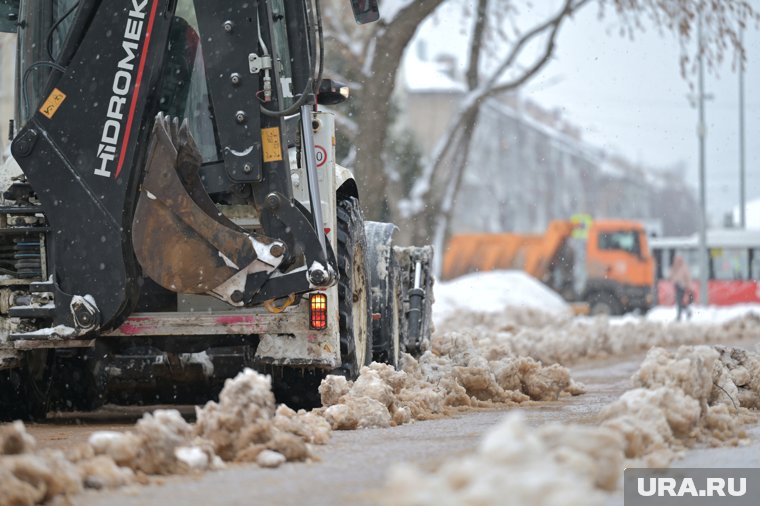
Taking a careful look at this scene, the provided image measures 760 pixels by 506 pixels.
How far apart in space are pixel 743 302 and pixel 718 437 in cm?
3428

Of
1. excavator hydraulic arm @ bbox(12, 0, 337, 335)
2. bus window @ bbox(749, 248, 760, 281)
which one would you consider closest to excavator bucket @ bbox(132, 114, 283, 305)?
excavator hydraulic arm @ bbox(12, 0, 337, 335)

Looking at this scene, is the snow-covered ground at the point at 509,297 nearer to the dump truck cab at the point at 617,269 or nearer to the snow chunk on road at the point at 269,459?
the dump truck cab at the point at 617,269

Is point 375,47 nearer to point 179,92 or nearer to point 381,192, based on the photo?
point 381,192

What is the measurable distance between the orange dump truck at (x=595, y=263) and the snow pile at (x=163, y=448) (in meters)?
32.9

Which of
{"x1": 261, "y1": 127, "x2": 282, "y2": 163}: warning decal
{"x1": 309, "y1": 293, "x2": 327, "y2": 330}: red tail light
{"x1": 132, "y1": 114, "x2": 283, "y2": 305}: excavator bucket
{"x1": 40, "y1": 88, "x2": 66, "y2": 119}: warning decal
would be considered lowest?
{"x1": 309, "y1": 293, "x2": 327, "y2": 330}: red tail light

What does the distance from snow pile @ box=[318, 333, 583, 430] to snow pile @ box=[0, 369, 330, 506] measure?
887mm

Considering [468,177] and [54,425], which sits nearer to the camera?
[54,425]

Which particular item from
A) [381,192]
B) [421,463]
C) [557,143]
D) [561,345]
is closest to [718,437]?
[421,463]

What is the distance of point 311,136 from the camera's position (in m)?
8.18

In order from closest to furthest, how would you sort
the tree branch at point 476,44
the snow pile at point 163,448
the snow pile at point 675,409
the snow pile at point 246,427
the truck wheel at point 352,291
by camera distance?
the snow pile at point 163,448
the snow pile at point 246,427
the snow pile at point 675,409
the truck wheel at point 352,291
the tree branch at point 476,44

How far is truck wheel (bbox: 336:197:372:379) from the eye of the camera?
8.58m

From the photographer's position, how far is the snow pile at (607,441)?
3.96 metres

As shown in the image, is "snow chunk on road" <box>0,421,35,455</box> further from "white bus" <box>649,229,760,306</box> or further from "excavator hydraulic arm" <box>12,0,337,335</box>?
"white bus" <box>649,229,760,306</box>

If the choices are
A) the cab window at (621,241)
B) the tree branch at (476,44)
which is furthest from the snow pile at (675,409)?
the cab window at (621,241)
